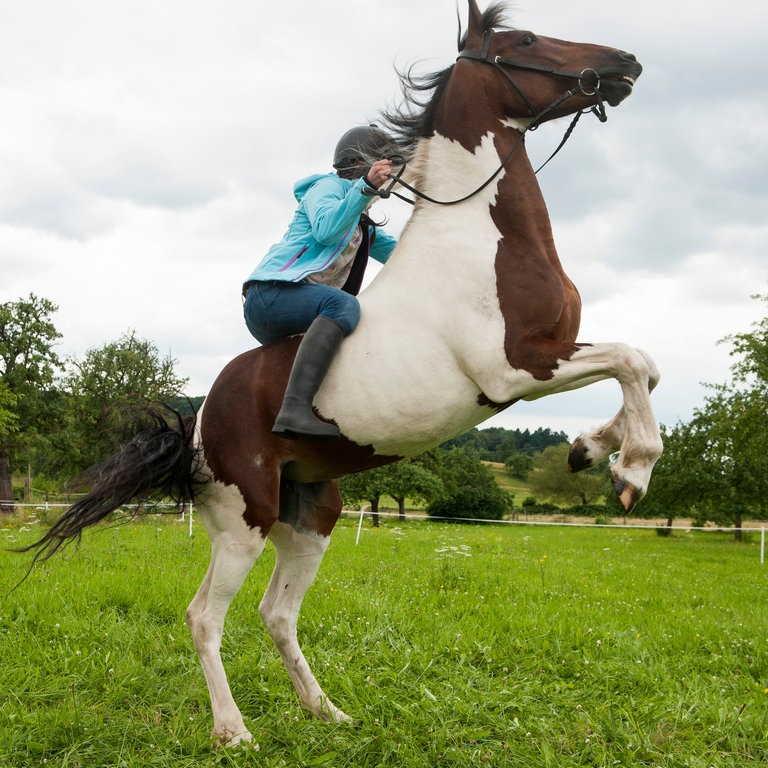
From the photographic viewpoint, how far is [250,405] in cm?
350

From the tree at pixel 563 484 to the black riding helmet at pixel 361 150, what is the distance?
61.4 metres

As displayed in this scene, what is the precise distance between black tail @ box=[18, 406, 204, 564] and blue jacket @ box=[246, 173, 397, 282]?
3.43ft

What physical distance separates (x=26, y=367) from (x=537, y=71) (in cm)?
3619

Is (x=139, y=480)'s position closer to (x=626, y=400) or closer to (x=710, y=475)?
(x=626, y=400)

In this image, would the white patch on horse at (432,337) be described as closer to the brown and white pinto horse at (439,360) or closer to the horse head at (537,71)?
the brown and white pinto horse at (439,360)

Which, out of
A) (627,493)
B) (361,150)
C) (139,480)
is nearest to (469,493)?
(139,480)

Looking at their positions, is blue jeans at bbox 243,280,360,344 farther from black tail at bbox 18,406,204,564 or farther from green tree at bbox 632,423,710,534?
green tree at bbox 632,423,710,534

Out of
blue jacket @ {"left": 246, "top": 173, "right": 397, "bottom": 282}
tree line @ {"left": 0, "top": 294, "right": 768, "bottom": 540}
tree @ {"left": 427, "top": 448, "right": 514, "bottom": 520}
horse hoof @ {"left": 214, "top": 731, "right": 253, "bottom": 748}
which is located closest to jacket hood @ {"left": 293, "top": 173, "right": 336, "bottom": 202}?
blue jacket @ {"left": 246, "top": 173, "right": 397, "bottom": 282}

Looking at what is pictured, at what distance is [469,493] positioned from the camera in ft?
160

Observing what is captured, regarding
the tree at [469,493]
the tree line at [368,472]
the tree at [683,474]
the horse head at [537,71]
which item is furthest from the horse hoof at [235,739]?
the tree at [469,493]

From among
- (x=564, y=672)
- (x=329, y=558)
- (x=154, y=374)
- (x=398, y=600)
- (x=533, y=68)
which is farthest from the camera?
(x=154, y=374)

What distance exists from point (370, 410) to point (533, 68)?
1.96 meters

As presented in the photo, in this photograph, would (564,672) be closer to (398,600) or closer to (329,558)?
(398,600)

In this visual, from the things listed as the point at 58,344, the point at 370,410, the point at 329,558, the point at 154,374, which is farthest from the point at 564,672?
the point at 58,344
